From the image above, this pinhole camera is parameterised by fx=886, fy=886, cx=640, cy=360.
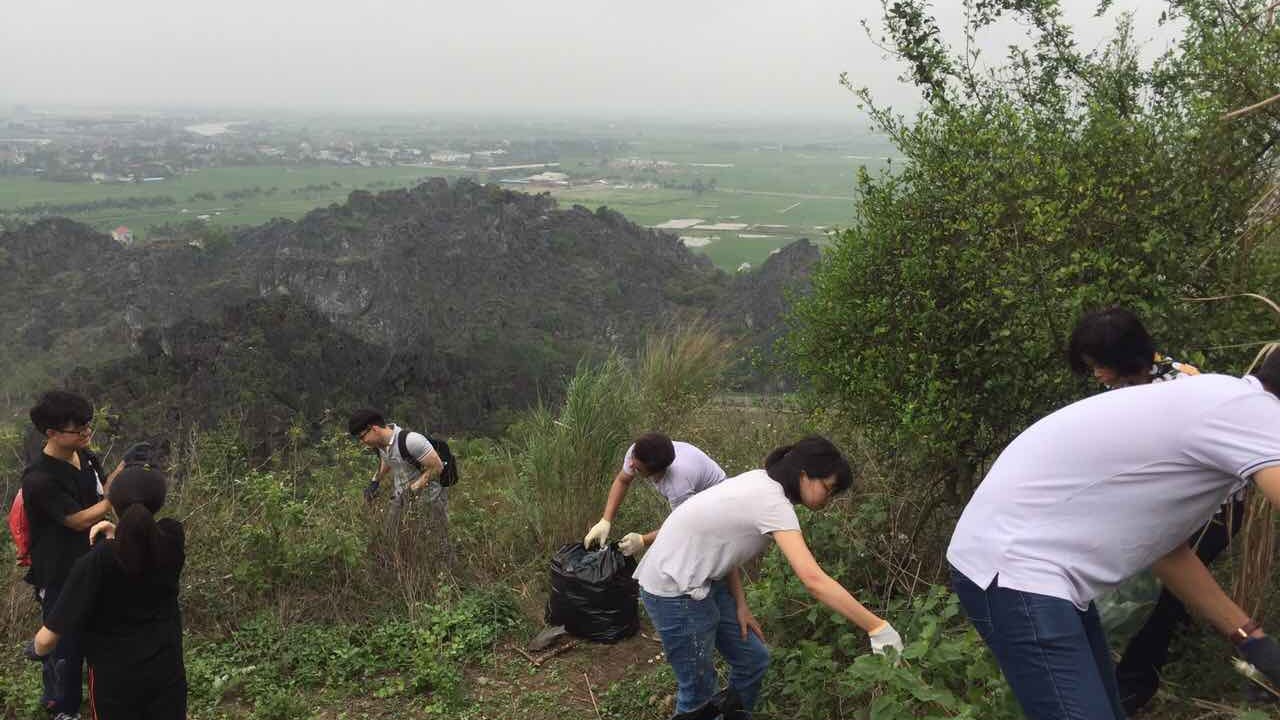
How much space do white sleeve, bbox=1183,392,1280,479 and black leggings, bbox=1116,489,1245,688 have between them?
4.23 feet

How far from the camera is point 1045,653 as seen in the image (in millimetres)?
1869

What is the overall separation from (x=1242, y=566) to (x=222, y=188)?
95.2 metres

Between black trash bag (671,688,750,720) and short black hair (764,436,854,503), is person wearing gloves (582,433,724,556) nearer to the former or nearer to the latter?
black trash bag (671,688,750,720)

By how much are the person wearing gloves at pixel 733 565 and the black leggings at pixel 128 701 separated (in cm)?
160

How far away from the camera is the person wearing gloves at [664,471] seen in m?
3.72

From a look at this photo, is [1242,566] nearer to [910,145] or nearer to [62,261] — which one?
[910,145]

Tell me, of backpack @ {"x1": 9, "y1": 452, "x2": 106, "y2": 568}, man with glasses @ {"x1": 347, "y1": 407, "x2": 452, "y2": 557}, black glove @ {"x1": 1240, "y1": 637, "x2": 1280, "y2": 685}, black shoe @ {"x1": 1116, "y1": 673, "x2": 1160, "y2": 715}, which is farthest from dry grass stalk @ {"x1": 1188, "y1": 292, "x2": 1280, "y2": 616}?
backpack @ {"x1": 9, "y1": 452, "x2": 106, "y2": 568}

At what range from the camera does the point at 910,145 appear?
4035mm

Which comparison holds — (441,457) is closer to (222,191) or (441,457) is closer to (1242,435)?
(1242,435)

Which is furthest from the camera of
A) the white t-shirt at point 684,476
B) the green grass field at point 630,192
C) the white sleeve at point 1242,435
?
the green grass field at point 630,192

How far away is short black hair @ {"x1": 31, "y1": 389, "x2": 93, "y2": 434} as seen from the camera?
3.29m

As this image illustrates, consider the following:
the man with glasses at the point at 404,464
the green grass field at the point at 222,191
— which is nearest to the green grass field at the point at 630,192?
the green grass field at the point at 222,191

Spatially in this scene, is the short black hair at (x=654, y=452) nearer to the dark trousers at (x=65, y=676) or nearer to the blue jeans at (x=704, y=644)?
the blue jeans at (x=704, y=644)

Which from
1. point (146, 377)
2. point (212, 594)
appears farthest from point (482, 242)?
point (212, 594)
